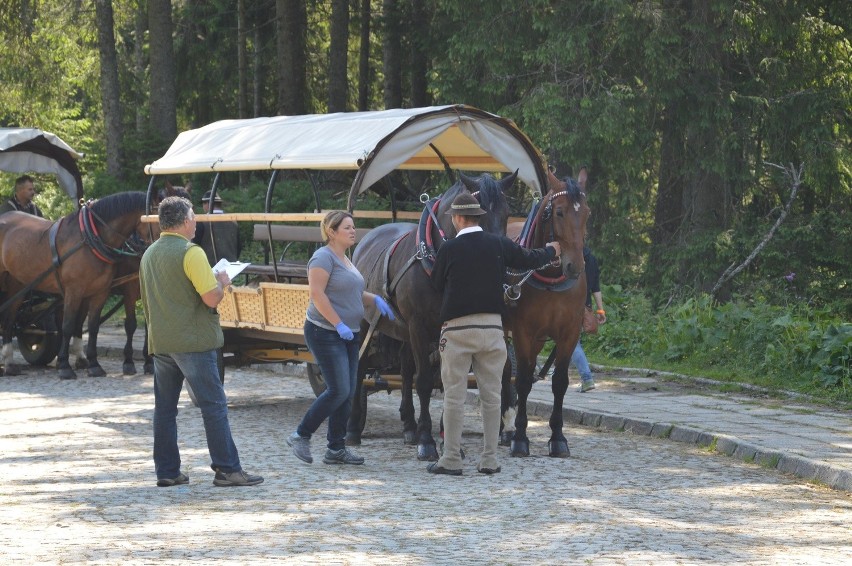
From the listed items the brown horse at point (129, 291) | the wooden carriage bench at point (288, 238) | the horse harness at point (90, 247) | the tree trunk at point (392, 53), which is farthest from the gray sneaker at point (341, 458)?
the tree trunk at point (392, 53)

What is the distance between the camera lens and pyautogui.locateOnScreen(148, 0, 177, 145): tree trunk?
2694cm

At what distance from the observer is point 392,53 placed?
28453mm

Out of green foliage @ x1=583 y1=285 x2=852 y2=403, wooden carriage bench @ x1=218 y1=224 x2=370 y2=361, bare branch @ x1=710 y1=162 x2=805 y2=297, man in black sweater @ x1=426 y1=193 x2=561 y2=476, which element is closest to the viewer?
man in black sweater @ x1=426 y1=193 x2=561 y2=476

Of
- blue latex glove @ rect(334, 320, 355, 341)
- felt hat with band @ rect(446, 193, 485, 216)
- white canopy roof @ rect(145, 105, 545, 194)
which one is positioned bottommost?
blue latex glove @ rect(334, 320, 355, 341)

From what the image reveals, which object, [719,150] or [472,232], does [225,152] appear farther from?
[719,150]

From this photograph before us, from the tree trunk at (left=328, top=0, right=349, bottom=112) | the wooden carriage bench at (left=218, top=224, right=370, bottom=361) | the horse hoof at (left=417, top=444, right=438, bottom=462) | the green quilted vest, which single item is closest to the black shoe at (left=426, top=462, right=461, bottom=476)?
the horse hoof at (left=417, top=444, right=438, bottom=462)

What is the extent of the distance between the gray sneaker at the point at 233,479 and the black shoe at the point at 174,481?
0.24 meters

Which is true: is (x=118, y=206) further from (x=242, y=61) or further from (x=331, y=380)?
(x=242, y=61)

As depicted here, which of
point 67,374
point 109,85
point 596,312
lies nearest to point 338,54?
point 109,85

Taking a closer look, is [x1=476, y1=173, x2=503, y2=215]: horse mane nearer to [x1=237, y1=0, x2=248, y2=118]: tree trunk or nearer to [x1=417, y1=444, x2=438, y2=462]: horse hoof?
[x1=417, y1=444, x2=438, y2=462]: horse hoof

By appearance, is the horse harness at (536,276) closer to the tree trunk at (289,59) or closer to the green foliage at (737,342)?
the green foliage at (737,342)

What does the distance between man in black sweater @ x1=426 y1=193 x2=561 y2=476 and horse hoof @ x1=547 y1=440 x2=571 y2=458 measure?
0.97 meters

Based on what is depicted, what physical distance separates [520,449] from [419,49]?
16478 mm

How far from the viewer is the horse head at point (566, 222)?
33.7 ft
